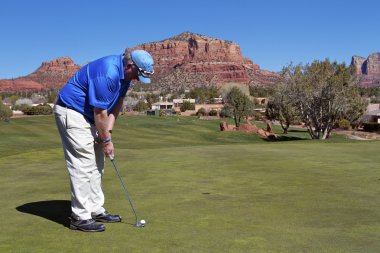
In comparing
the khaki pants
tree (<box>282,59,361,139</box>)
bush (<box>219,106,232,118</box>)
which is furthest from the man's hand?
bush (<box>219,106,232,118</box>)

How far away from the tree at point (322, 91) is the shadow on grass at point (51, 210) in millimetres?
34123

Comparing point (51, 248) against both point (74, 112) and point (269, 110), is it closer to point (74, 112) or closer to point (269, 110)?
point (74, 112)

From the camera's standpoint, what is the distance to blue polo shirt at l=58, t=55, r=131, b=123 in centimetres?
577

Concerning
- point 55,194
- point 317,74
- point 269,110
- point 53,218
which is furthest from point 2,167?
point 269,110

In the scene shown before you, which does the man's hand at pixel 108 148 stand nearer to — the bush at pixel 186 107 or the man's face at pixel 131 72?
the man's face at pixel 131 72

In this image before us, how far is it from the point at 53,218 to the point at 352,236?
11.8 ft

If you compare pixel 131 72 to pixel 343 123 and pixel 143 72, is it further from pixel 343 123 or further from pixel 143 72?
pixel 343 123

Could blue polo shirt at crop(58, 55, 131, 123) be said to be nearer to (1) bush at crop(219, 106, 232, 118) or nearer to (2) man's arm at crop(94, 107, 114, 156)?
(2) man's arm at crop(94, 107, 114, 156)

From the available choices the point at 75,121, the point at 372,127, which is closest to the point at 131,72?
the point at 75,121

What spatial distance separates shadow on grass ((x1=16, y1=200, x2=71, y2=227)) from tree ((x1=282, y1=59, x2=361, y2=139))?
3412 centimetres

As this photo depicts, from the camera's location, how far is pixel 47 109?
333ft

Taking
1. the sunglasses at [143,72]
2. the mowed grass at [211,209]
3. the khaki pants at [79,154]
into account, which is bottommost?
the mowed grass at [211,209]

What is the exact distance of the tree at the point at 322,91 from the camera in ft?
128

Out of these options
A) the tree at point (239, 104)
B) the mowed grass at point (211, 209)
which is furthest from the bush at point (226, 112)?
the mowed grass at point (211, 209)
